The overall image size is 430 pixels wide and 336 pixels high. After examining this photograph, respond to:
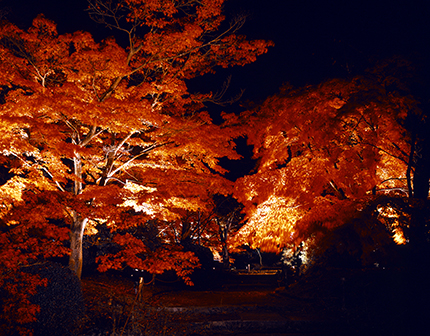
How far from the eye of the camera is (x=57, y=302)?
23.6 ft

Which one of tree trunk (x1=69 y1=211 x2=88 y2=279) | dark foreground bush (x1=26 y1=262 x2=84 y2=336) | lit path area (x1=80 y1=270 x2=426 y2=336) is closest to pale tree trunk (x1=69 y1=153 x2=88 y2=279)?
tree trunk (x1=69 y1=211 x2=88 y2=279)

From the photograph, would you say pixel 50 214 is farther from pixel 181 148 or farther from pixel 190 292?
pixel 190 292

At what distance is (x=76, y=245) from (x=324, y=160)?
8.09 m

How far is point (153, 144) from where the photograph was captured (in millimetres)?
11500

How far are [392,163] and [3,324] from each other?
34.8 ft

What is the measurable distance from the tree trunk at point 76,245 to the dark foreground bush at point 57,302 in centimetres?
269

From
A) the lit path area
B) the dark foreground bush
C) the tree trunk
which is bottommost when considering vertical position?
the lit path area

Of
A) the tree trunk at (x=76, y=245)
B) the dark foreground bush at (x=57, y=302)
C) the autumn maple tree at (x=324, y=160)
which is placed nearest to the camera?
the dark foreground bush at (x=57, y=302)

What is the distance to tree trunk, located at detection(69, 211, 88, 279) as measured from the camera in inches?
410

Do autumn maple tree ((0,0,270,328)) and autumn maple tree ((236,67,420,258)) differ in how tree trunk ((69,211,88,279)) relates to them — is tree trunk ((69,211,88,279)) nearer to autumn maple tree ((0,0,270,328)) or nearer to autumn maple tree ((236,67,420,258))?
autumn maple tree ((0,0,270,328))

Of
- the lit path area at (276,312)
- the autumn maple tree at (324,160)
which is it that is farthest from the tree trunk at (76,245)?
the autumn maple tree at (324,160)

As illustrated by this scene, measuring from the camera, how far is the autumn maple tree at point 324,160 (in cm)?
838

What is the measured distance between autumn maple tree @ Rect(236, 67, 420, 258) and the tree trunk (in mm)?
5226

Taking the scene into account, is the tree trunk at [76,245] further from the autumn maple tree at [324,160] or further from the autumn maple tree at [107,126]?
the autumn maple tree at [324,160]
